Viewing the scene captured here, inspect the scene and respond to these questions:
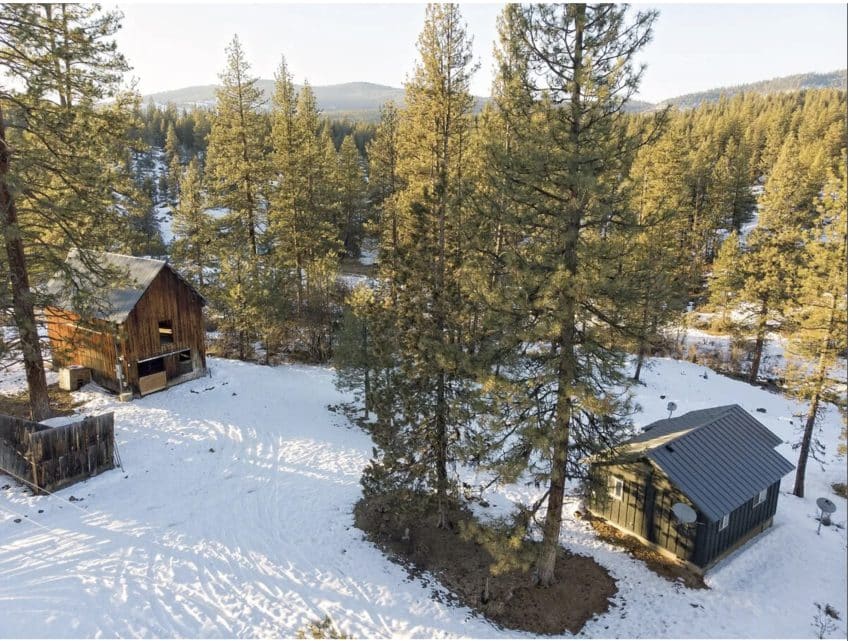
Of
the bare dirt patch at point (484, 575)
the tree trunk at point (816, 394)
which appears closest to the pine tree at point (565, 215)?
the bare dirt patch at point (484, 575)

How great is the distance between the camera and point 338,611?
10.5m

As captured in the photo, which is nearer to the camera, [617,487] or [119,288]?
[617,487]

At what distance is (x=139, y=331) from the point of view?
20391mm

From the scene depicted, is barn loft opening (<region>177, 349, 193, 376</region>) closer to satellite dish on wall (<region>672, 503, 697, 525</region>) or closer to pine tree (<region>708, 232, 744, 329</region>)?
satellite dish on wall (<region>672, 503, 697, 525</region>)

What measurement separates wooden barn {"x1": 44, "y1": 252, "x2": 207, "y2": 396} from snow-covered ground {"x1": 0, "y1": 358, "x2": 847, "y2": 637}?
5.16 ft

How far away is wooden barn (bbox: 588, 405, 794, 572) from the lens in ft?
44.0

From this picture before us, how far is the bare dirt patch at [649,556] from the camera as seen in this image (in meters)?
13.1

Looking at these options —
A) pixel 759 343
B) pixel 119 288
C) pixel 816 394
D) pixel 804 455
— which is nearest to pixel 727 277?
pixel 759 343

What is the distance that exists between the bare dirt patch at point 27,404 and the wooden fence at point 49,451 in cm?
427

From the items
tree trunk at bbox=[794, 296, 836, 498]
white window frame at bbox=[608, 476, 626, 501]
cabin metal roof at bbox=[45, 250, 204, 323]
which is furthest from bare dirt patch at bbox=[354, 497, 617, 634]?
cabin metal roof at bbox=[45, 250, 204, 323]

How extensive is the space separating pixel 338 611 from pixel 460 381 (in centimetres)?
608

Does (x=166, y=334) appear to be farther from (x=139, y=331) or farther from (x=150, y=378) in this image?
(x=150, y=378)

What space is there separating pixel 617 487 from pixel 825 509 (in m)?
7.44

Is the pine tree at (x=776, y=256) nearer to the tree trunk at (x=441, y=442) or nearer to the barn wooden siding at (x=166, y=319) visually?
the tree trunk at (x=441, y=442)
